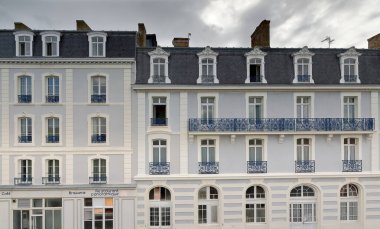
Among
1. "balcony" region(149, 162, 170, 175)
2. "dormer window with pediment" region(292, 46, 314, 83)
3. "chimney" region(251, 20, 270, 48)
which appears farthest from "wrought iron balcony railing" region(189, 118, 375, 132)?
"chimney" region(251, 20, 270, 48)

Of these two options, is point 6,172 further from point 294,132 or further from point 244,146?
point 294,132

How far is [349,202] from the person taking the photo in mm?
18984

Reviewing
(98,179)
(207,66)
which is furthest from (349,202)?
(98,179)

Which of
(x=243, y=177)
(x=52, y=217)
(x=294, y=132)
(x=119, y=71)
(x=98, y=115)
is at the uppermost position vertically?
(x=119, y=71)

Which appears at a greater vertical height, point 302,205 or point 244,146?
point 244,146

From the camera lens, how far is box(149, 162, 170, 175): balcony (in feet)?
59.4

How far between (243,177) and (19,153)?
45.9 feet

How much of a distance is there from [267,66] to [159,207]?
11.5 metres

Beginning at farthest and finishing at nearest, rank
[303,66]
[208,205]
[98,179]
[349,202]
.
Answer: [349,202] < [303,66] < [208,205] < [98,179]

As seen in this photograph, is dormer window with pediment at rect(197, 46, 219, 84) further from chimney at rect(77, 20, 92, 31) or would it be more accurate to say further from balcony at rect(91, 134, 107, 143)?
chimney at rect(77, 20, 92, 31)

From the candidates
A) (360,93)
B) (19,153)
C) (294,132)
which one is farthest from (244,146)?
(19,153)

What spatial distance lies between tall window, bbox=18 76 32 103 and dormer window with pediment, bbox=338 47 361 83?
19.9 m

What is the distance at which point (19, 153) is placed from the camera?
58.3 feet

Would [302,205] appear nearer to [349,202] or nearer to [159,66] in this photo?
[349,202]
